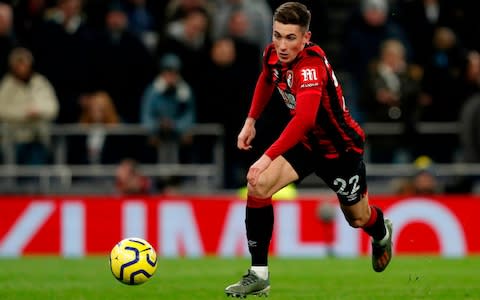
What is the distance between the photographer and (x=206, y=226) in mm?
16016

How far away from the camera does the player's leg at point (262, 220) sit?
8.71 metres

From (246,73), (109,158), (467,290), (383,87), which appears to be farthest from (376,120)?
(467,290)

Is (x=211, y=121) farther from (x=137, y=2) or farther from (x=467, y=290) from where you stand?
(x=467, y=290)

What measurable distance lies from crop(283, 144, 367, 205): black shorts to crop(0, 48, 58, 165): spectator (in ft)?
23.9

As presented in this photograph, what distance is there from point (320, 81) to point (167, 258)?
6.91 m

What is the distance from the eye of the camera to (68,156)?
16.6 m

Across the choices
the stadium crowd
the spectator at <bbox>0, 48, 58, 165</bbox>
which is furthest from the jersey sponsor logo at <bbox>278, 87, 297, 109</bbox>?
the spectator at <bbox>0, 48, 58, 165</bbox>

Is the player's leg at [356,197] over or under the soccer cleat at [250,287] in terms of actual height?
over

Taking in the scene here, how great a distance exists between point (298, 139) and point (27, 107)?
8.37 meters

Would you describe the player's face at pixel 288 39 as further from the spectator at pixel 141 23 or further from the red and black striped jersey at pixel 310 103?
the spectator at pixel 141 23

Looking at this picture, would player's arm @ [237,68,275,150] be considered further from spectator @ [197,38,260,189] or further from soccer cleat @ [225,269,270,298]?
spectator @ [197,38,260,189]

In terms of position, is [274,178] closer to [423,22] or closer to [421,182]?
[421,182]

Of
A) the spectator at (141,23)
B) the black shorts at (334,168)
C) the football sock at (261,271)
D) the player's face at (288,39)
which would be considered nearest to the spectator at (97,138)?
the spectator at (141,23)

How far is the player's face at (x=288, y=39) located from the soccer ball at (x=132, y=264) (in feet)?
6.33
